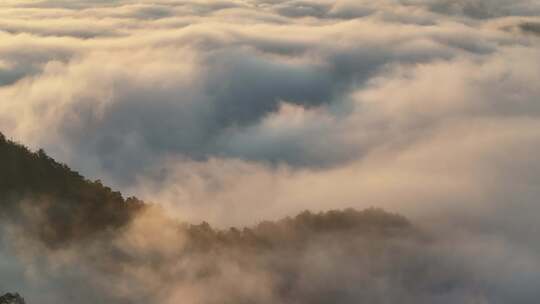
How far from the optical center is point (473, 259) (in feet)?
407

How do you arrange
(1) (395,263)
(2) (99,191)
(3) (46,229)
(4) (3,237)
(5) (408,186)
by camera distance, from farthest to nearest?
(5) (408,186) < (1) (395,263) < (2) (99,191) < (3) (46,229) < (4) (3,237)

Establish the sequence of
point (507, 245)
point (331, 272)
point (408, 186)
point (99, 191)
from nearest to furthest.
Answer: point (99, 191), point (331, 272), point (507, 245), point (408, 186)

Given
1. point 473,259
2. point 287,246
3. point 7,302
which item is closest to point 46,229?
point 7,302

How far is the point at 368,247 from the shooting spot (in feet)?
417

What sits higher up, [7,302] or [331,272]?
[331,272]

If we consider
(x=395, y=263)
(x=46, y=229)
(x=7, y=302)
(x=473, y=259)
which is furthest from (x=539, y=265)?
(x=7, y=302)

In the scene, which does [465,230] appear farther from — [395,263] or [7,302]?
[7,302]

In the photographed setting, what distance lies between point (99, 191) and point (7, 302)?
45.4 meters

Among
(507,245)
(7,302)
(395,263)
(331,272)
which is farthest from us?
(507,245)

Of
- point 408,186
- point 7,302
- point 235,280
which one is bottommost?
point 7,302

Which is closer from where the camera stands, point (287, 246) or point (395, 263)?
point (287, 246)

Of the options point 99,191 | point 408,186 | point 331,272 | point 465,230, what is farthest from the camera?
point 408,186

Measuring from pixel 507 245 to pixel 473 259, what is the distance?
16903 millimetres

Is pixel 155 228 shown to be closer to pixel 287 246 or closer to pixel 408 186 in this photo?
pixel 287 246
